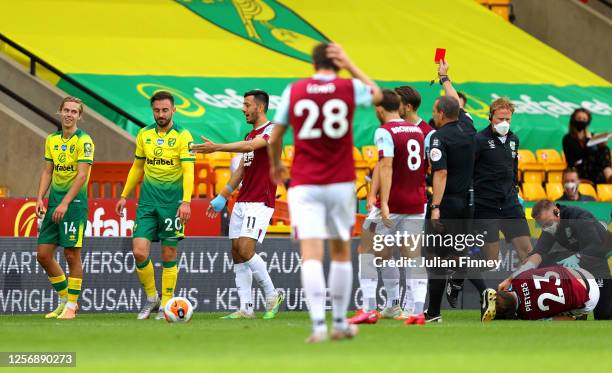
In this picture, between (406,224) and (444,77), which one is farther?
Answer: (444,77)

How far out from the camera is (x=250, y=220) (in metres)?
13.2

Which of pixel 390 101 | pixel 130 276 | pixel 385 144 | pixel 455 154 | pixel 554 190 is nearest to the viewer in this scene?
pixel 385 144

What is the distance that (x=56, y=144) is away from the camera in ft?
43.9

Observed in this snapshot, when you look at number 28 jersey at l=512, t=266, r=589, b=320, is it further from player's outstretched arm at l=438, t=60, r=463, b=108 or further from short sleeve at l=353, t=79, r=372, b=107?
short sleeve at l=353, t=79, r=372, b=107

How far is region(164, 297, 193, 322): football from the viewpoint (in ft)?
40.9

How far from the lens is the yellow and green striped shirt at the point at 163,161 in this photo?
1315 centimetres

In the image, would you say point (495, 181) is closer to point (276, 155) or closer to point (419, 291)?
point (419, 291)

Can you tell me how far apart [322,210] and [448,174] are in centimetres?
382

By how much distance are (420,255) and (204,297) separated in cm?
323

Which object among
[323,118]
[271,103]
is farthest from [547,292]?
[271,103]

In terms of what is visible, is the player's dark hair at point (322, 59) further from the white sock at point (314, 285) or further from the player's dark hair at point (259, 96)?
the player's dark hair at point (259, 96)

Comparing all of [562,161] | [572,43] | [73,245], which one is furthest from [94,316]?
[572,43]

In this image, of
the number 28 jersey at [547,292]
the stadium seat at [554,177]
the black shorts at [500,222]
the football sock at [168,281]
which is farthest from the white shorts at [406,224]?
the stadium seat at [554,177]

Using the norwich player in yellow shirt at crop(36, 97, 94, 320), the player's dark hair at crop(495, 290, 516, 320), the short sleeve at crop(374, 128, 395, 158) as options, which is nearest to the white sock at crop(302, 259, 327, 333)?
the short sleeve at crop(374, 128, 395, 158)
